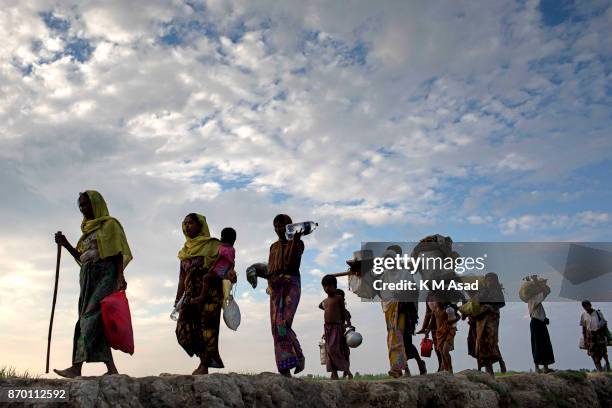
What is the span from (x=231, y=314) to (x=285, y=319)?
2.97 feet

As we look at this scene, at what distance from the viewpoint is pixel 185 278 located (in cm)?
840

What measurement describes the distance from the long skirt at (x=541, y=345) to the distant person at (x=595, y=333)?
2320 millimetres

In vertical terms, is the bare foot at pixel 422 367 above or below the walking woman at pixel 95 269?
below

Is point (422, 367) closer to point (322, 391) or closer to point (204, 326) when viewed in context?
point (322, 391)

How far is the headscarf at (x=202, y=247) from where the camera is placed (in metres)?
8.38

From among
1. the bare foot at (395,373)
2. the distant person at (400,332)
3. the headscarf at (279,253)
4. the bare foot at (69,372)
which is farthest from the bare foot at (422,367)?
the bare foot at (69,372)

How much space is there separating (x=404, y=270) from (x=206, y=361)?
3970 mm

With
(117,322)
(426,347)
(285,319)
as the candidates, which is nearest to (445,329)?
(426,347)

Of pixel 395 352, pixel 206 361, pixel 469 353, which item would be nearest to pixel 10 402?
pixel 206 361

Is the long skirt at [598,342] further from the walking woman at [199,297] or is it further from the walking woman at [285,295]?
the walking woman at [199,297]

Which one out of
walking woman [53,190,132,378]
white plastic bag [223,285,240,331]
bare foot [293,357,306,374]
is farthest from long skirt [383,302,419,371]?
walking woman [53,190,132,378]

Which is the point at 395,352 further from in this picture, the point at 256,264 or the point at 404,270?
the point at 256,264

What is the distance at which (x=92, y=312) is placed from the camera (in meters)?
7.44

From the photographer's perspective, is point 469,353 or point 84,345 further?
point 469,353
